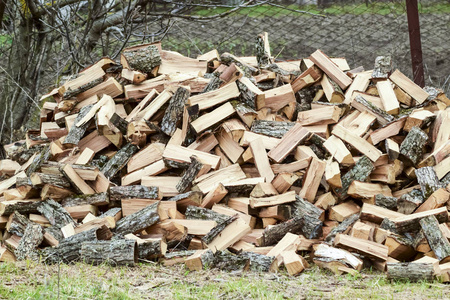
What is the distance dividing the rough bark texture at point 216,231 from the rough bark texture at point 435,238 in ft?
4.05

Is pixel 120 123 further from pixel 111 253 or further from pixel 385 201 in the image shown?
pixel 385 201

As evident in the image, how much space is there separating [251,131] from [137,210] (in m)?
1.11

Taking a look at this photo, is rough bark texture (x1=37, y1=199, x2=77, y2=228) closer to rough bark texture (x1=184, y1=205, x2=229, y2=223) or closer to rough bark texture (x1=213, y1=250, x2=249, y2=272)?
rough bark texture (x1=184, y1=205, x2=229, y2=223)

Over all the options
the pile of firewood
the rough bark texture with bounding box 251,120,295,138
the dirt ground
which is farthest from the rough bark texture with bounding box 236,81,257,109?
the dirt ground

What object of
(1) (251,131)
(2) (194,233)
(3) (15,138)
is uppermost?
(1) (251,131)

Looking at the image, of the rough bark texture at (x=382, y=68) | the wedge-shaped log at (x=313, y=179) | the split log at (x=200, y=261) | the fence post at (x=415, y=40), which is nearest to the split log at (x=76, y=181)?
the split log at (x=200, y=261)

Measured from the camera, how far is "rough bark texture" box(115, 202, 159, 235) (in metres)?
4.05

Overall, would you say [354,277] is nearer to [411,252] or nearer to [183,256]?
[411,252]

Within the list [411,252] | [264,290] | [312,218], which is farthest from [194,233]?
[411,252]

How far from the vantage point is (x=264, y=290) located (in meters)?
3.12

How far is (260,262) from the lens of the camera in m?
3.65

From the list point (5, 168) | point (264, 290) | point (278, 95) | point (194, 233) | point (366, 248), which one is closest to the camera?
point (264, 290)

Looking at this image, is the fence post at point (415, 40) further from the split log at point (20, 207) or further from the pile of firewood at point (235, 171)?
the split log at point (20, 207)

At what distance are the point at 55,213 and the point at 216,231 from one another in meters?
1.21
